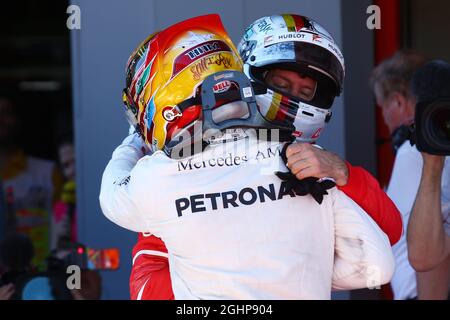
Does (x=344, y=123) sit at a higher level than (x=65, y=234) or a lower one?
higher

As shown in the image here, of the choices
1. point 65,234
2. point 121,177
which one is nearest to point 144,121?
point 121,177

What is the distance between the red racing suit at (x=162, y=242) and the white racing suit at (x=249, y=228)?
35 millimetres

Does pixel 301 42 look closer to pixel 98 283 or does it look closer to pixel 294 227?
pixel 294 227

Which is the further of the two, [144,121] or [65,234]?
[65,234]

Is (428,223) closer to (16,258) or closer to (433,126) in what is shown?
(433,126)

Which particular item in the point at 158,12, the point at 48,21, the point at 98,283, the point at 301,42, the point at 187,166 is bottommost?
the point at 98,283

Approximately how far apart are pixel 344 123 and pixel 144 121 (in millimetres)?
1631

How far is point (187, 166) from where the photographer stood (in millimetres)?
2148

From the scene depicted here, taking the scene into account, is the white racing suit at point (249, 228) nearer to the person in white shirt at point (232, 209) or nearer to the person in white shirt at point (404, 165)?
the person in white shirt at point (232, 209)

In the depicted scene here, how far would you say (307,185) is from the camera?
2102 millimetres

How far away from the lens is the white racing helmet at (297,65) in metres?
2.43

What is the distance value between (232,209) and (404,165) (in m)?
1.39

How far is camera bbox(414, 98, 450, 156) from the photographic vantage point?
8.18 feet

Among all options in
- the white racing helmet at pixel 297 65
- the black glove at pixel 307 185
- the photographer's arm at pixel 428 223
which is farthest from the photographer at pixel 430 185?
the black glove at pixel 307 185
